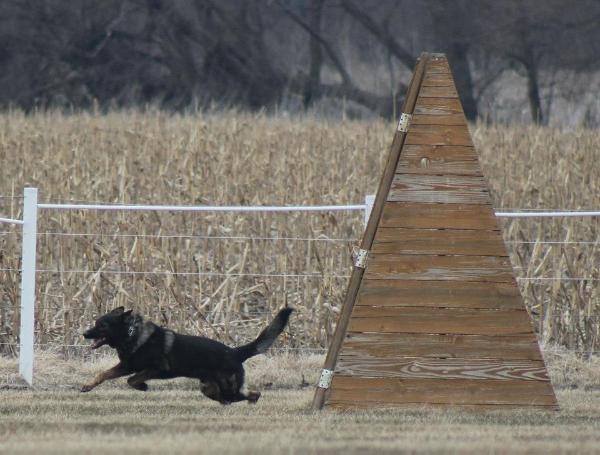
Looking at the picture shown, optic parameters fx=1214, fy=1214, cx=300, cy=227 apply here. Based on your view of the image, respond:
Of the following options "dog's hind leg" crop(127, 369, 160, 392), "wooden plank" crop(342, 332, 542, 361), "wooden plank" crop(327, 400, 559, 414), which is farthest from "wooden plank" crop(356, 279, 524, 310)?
"dog's hind leg" crop(127, 369, 160, 392)

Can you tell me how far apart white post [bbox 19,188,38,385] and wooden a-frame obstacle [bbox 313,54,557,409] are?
2593mm

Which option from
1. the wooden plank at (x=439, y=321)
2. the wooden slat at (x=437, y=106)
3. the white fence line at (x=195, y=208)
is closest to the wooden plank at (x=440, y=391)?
the wooden plank at (x=439, y=321)

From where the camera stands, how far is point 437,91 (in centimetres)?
747

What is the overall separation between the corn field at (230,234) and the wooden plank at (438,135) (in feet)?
9.44

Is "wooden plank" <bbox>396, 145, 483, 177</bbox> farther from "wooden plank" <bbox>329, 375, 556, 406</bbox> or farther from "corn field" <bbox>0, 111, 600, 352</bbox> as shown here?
"corn field" <bbox>0, 111, 600, 352</bbox>

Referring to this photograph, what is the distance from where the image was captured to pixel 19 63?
3145 centimetres

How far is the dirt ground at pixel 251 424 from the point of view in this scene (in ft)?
19.5

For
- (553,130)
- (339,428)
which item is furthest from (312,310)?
(553,130)

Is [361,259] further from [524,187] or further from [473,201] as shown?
[524,187]

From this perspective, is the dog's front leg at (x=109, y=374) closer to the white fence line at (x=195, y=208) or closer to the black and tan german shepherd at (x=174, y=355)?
the black and tan german shepherd at (x=174, y=355)

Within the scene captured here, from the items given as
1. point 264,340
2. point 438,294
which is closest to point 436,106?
point 438,294

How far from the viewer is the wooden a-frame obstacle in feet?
24.1

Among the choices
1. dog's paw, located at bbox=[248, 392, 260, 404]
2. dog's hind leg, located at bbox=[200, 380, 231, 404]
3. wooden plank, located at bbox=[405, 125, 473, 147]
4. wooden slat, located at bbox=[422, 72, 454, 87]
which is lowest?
dog's paw, located at bbox=[248, 392, 260, 404]

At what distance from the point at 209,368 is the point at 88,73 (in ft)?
80.8
